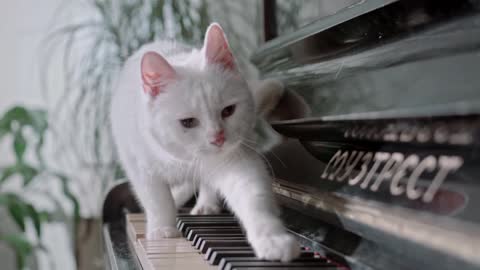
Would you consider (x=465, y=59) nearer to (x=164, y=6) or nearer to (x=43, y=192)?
(x=164, y=6)

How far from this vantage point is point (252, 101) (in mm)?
1103

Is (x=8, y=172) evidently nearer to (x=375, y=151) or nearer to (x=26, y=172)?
(x=26, y=172)

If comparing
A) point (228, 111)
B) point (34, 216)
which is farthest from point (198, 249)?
point (34, 216)

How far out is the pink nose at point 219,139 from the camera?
987 millimetres

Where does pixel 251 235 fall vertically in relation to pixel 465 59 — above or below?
below

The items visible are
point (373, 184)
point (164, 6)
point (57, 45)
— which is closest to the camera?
point (373, 184)

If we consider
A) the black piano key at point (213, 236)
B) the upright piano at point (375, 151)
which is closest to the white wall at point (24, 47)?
the upright piano at point (375, 151)

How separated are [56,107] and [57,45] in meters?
0.28

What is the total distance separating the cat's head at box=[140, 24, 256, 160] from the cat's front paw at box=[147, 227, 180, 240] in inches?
5.8

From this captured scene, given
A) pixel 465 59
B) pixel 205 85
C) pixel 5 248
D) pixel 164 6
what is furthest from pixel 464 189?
pixel 5 248

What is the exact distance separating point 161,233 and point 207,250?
305 millimetres

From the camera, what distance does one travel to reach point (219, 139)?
39.1 inches

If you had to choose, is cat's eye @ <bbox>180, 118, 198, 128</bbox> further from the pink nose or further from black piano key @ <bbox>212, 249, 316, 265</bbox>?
black piano key @ <bbox>212, 249, 316, 265</bbox>

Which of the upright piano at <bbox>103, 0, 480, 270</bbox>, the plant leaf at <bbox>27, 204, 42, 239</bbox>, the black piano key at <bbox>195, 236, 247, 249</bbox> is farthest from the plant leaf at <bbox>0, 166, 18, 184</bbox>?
the black piano key at <bbox>195, 236, 247, 249</bbox>
